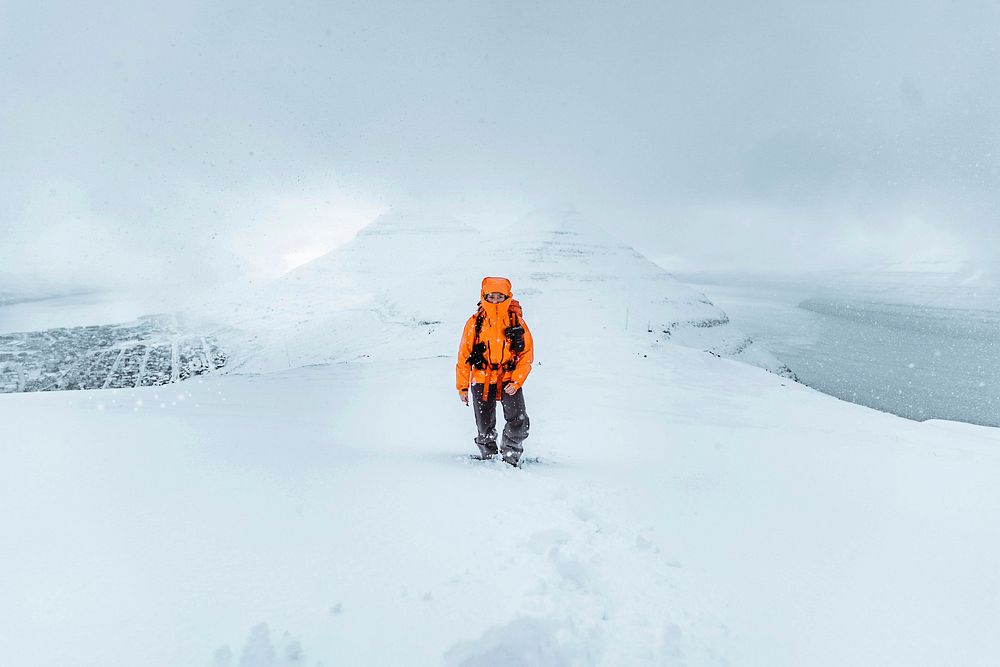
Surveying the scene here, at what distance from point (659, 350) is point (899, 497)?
19224mm

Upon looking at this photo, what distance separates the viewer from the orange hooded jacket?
→ 568cm

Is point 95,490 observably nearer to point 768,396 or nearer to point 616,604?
point 616,604

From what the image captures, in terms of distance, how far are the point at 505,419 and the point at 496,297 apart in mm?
1646

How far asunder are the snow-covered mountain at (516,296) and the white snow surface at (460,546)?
64.9ft

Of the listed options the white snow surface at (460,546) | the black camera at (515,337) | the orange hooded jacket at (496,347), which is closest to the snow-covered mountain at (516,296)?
the white snow surface at (460,546)

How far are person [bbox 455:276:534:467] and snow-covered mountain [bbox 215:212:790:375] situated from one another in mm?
19925

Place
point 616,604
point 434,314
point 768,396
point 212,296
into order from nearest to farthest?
point 616,604 → point 768,396 → point 434,314 → point 212,296

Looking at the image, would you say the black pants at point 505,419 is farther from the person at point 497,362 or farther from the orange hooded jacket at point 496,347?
the orange hooded jacket at point 496,347

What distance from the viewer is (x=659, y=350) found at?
80.4 ft

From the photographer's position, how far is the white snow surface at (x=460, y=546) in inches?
97.2

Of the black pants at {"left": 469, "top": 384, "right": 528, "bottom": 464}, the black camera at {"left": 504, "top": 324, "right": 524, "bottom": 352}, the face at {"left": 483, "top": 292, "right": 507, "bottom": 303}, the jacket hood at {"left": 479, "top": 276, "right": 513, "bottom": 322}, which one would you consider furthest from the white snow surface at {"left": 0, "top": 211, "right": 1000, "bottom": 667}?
the face at {"left": 483, "top": 292, "right": 507, "bottom": 303}

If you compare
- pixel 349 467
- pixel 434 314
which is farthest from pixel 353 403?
pixel 434 314

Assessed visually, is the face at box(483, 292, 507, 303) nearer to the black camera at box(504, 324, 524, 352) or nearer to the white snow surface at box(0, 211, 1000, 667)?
the black camera at box(504, 324, 524, 352)

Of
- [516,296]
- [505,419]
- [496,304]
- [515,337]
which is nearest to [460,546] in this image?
[505,419]
